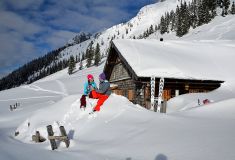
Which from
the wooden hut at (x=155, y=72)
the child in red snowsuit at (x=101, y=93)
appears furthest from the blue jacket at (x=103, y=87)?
the wooden hut at (x=155, y=72)

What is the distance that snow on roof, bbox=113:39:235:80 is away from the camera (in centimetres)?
1773

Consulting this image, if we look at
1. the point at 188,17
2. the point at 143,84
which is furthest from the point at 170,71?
the point at 188,17

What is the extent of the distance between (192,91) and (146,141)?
12.7 meters

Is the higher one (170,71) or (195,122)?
(170,71)

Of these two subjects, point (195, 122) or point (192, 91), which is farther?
point (192, 91)

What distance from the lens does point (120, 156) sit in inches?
263

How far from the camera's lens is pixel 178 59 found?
802 inches

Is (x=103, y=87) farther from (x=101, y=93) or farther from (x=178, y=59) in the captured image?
(x=178, y=59)

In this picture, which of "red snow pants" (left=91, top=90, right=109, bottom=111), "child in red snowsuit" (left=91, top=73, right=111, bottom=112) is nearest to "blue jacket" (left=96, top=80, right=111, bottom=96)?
"child in red snowsuit" (left=91, top=73, right=111, bottom=112)

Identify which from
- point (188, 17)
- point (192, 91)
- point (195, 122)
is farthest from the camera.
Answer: point (188, 17)

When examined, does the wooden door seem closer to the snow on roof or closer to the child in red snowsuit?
the snow on roof

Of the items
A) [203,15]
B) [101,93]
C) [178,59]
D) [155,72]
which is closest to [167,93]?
[155,72]

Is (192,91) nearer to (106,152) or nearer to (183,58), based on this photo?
(183,58)

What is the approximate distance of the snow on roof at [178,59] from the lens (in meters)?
17.7
